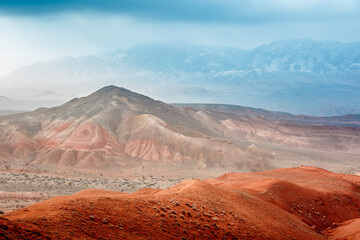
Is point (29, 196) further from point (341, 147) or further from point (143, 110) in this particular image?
point (341, 147)

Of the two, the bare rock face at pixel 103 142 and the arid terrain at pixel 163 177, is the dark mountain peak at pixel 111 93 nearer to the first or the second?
the arid terrain at pixel 163 177

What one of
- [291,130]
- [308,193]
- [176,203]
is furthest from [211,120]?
[176,203]

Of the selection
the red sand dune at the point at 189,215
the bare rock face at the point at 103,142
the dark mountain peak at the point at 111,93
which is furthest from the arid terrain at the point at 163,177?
the dark mountain peak at the point at 111,93

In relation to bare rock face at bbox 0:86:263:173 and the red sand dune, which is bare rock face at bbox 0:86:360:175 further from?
the red sand dune

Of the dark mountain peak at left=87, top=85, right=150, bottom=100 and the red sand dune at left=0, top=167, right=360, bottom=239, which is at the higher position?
the dark mountain peak at left=87, top=85, right=150, bottom=100

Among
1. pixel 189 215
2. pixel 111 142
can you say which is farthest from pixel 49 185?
pixel 189 215

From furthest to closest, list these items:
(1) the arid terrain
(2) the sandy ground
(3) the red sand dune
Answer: (2) the sandy ground, (1) the arid terrain, (3) the red sand dune

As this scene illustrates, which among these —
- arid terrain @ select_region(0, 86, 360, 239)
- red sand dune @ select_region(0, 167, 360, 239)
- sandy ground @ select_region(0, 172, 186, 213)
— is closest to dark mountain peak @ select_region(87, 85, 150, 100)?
arid terrain @ select_region(0, 86, 360, 239)

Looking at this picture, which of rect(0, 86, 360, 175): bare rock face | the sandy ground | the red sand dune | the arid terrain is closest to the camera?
the red sand dune
